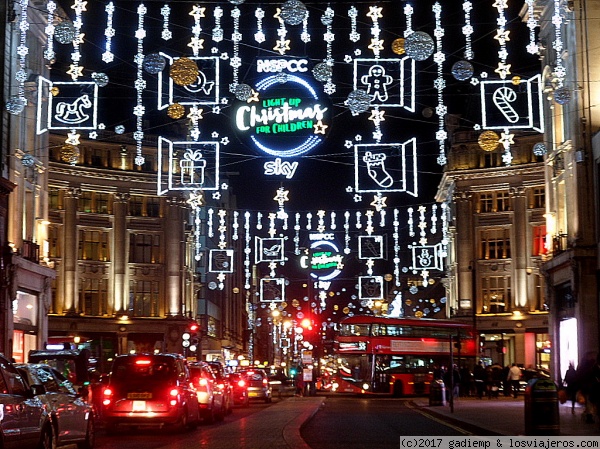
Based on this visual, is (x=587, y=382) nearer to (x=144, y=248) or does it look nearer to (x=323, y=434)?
(x=323, y=434)

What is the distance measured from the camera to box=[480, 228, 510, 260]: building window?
77.4 metres

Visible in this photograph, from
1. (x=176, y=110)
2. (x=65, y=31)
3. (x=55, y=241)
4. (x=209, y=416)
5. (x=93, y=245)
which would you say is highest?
(x=65, y=31)

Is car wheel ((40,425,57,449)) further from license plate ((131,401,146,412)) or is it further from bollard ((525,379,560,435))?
bollard ((525,379,560,435))

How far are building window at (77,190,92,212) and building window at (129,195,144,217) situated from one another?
2.98 m

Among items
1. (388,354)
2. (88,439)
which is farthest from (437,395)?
(88,439)

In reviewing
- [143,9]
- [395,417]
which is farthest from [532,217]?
[143,9]

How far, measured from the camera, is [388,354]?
188 feet

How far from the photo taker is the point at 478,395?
5206 centimetres

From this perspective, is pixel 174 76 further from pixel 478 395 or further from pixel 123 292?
pixel 123 292

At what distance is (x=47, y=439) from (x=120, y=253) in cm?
6198

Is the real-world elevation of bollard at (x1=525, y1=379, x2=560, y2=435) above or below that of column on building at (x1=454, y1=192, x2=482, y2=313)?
below

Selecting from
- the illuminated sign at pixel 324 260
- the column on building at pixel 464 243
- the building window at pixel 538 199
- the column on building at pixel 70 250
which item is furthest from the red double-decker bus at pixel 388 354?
the column on building at pixel 70 250

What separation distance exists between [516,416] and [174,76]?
1217 cm

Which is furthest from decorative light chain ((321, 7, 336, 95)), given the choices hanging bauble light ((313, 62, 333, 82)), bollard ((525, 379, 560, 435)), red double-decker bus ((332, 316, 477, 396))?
red double-decker bus ((332, 316, 477, 396))
